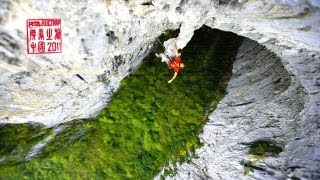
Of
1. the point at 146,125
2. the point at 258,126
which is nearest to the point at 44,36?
the point at 146,125

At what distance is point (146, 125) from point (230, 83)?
9.40 ft

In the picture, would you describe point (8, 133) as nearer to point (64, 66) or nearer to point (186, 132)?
point (64, 66)

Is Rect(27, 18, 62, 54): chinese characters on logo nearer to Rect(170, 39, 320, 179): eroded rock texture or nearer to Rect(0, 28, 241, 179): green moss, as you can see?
Rect(0, 28, 241, 179): green moss

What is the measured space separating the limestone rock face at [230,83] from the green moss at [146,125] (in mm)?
414

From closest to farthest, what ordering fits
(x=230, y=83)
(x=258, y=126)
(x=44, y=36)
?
(x=44, y=36), (x=258, y=126), (x=230, y=83)

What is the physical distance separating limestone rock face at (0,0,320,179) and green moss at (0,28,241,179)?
0.41 m

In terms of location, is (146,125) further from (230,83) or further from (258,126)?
(258,126)

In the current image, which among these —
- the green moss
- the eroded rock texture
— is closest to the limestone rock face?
the eroded rock texture

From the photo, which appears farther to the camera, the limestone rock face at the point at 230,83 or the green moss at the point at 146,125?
the green moss at the point at 146,125

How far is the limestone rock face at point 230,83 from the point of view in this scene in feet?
20.3

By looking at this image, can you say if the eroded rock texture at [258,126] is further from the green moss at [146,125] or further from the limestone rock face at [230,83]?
the green moss at [146,125]

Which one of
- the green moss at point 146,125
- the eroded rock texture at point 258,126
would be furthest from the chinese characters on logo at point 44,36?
the eroded rock texture at point 258,126

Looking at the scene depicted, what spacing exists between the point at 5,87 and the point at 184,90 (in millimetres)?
4776

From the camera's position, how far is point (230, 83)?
9992mm
